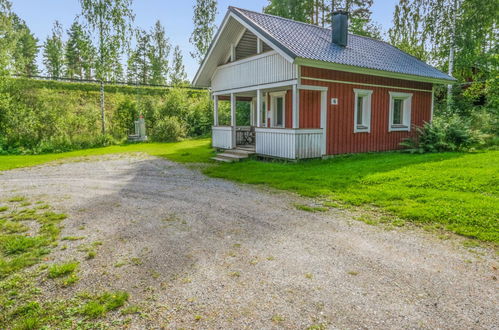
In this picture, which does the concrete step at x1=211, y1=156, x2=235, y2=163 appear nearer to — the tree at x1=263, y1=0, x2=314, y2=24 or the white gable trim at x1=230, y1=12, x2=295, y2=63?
the white gable trim at x1=230, y1=12, x2=295, y2=63

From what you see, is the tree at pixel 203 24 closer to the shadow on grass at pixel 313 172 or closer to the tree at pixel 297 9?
the tree at pixel 297 9

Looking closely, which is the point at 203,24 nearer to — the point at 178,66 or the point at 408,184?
the point at 178,66

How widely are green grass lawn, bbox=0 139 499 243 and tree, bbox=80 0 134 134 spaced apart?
9.56m

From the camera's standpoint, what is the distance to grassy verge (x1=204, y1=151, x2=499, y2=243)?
5.19 metres

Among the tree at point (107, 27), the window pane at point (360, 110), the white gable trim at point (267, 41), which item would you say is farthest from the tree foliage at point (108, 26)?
the window pane at point (360, 110)

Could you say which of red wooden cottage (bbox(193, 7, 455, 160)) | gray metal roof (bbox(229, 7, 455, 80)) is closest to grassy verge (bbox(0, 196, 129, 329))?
red wooden cottage (bbox(193, 7, 455, 160))

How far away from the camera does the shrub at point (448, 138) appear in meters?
12.7

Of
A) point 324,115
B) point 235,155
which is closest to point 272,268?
point 324,115

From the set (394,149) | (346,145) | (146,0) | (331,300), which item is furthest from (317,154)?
(146,0)

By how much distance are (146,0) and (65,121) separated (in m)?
9.92

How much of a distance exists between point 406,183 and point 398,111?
8.34 m

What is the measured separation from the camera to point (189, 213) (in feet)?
19.1

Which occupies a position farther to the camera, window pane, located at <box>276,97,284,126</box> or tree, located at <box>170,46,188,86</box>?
tree, located at <box>170,46,188,86</box>

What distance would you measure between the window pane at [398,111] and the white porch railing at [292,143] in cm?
506
